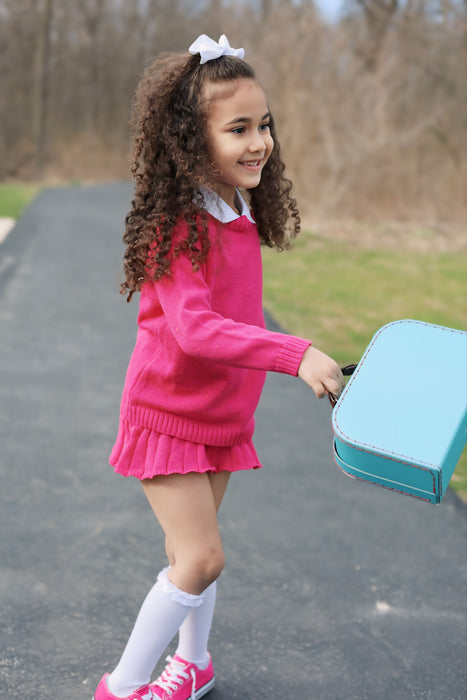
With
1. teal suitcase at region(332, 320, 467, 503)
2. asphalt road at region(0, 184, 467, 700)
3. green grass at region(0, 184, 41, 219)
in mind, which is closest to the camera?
teal suitcase at region(332, 320, 467, 503)

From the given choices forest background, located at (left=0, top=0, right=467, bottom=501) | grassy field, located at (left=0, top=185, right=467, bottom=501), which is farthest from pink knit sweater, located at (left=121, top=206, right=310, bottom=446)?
forest background, located at (left=0, top=0, right=467, bottom=501)

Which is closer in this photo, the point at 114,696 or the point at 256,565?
the point at 114,696

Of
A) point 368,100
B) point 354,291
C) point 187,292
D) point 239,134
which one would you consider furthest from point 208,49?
point 368,100

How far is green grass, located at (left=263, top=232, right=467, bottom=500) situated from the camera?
6.69m

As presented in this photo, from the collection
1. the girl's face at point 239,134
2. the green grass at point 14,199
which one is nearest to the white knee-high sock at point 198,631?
the girl's face at point 239,134

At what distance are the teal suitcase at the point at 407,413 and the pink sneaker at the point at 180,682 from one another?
975 millimetres

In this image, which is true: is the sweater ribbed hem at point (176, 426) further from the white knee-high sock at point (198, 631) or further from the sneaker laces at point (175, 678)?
the sneaker laces at point (175, 678)

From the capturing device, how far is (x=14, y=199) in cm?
1471

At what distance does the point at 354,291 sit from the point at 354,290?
0.05m

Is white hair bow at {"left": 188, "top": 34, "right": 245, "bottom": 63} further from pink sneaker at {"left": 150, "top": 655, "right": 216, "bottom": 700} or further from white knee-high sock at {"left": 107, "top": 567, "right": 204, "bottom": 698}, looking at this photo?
pink sneaker at {"left": 150, "top": 655, "right": 216, "bottom": 700}

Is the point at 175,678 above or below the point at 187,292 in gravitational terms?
below

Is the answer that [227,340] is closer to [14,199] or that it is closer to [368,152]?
[368,152]

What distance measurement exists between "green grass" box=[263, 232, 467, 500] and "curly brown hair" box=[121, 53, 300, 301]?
3.06 meters

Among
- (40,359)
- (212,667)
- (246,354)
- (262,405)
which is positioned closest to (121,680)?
(212,667)
